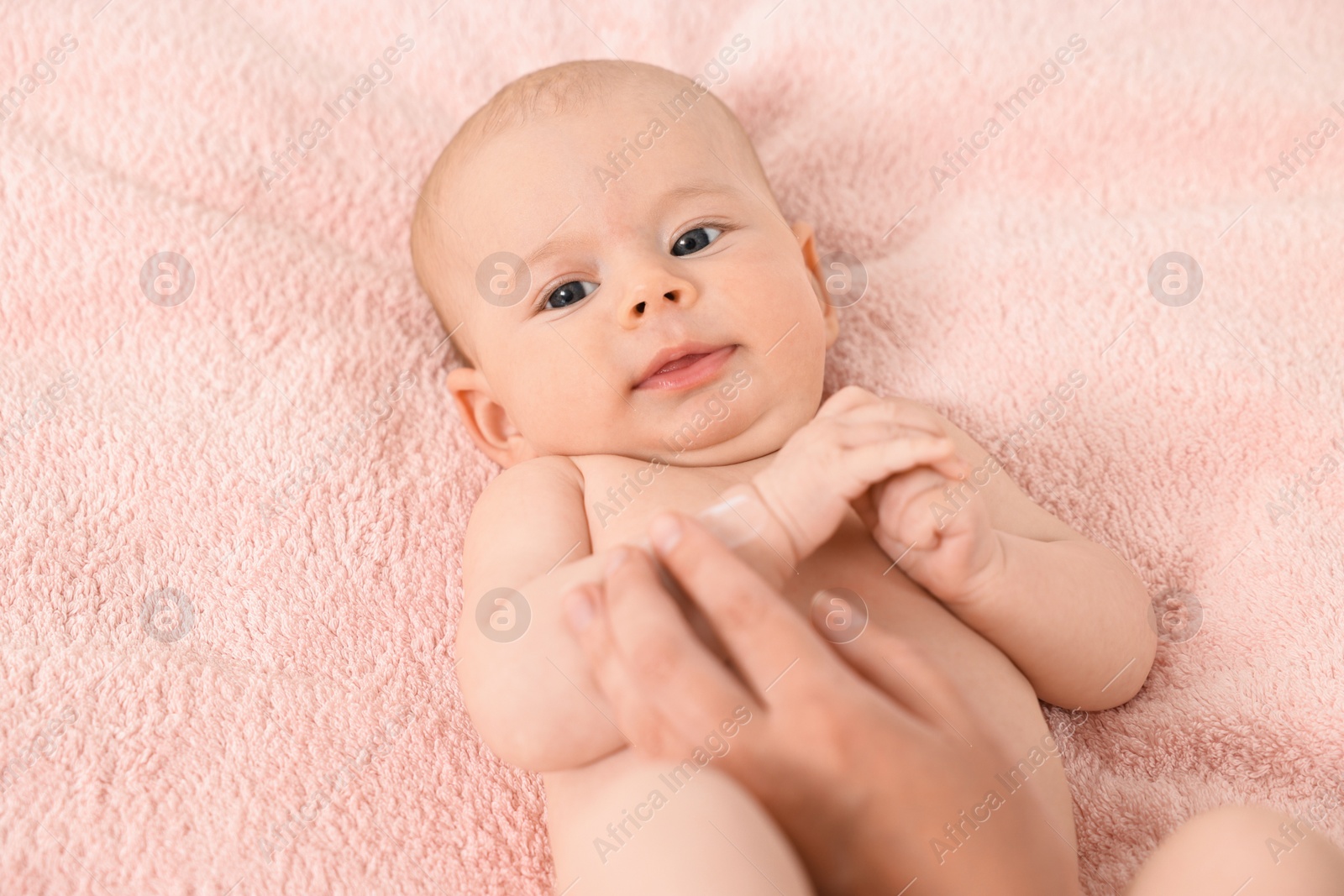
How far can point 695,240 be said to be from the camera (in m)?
1.57

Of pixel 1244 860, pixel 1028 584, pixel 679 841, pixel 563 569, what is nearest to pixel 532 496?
pixel 563 569

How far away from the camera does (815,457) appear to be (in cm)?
127

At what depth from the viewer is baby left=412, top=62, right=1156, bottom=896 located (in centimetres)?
118

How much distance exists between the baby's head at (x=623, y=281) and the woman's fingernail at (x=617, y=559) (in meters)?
0.32

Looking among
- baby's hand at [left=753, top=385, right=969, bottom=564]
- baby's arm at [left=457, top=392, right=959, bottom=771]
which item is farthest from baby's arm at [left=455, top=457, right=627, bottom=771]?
baby's hand at [left=753, top=385, right=969, bottom=564]

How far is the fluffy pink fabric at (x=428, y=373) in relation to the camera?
4.61 ft

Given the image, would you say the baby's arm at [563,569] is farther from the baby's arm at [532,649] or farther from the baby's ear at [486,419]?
the baby's ear at [486,419]

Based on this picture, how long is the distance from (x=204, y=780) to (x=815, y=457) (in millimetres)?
888

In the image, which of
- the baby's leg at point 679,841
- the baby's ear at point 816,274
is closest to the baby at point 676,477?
the baby's leg at point 679,841

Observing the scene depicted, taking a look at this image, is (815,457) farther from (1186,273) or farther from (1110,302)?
(1186,273)

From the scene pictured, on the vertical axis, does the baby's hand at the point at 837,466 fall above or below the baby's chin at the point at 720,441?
below

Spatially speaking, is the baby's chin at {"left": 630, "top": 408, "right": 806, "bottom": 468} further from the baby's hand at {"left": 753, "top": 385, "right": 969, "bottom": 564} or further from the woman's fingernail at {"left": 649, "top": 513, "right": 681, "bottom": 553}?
the woman's fingernail at {"left": 649, "top": 513, "right": 681, "bottom": 553}

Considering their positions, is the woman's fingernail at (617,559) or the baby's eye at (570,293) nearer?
the woman's fingernail at (617,559)

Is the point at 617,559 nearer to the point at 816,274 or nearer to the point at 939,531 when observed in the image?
the point at 939,531
